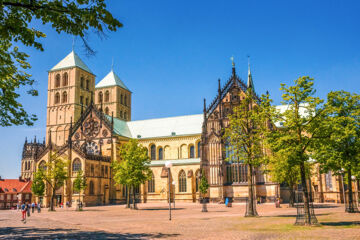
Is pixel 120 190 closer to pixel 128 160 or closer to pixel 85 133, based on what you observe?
pixel 85 133

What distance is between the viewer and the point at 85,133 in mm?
73500

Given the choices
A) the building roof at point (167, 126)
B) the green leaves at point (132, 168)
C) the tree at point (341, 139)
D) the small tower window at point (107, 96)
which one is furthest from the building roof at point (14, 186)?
the tree at point (341, 139)

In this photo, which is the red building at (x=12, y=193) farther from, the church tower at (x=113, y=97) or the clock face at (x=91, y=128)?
the clock face at (x=91, y=128)

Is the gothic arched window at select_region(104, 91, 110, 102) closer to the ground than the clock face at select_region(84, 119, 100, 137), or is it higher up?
higher up

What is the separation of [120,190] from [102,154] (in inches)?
335

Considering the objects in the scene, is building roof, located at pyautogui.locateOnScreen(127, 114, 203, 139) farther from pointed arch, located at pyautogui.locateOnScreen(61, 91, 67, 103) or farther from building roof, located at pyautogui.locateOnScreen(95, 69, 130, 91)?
building roof, located at pyautogui.locateOnScreen(95, 69, 130, 91)

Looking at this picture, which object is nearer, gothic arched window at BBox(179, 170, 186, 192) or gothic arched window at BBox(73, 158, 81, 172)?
gothic arched window at BBox(73, 158, 81, 172)

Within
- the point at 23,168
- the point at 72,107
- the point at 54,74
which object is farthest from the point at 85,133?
the point at 23,168

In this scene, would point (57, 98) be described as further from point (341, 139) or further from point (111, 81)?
point (341, 139)

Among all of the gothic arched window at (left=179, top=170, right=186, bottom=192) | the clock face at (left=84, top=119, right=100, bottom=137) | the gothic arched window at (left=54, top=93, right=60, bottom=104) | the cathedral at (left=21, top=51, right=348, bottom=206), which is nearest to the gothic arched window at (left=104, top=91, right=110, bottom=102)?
the cathedral at (left=21, top=51, right=348, bottom=206)

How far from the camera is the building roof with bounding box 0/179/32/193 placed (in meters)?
92.6

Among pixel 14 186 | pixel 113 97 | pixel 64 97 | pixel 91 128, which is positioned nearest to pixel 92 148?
pixel 91 128

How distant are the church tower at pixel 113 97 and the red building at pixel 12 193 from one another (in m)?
31.0

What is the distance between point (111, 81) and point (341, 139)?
8239 cm
